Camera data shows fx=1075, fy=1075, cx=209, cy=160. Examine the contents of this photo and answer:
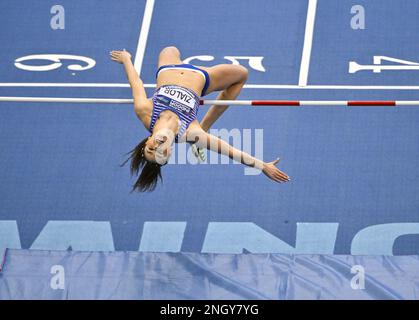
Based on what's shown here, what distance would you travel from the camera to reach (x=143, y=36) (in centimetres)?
1152

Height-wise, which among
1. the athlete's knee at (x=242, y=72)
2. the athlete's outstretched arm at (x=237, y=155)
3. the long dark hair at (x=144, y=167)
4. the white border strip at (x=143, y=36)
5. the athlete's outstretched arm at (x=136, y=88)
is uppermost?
the white border strip at (x=143, y=36)

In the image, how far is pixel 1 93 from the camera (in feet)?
35.8

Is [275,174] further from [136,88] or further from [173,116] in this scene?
[136,88]

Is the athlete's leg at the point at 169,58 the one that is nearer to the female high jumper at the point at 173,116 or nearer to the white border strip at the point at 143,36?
the female high jumper at the point at 173,116

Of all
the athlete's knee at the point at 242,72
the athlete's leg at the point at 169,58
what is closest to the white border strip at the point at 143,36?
the athlete's leg at the point at 169,58

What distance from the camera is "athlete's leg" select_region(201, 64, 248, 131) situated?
8.66 meters

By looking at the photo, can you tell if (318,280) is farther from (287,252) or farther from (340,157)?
(340,157)

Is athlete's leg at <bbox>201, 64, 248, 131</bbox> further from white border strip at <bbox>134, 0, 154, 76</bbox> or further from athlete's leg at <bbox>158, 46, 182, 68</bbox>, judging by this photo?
white border strip at <bbox>134, 0, 154, 76</bbox>

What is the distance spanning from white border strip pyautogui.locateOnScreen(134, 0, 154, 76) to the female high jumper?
2420 mm

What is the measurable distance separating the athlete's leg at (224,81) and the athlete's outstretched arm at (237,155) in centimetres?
58

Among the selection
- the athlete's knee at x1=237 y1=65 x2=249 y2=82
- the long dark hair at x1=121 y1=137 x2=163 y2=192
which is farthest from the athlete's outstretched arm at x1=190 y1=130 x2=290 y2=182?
the athlete's knee at x1=237 y1=65 x2=249 y2=82

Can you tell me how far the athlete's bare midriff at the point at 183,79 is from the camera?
846 centimetres

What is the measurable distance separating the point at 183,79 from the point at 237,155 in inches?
32.1
